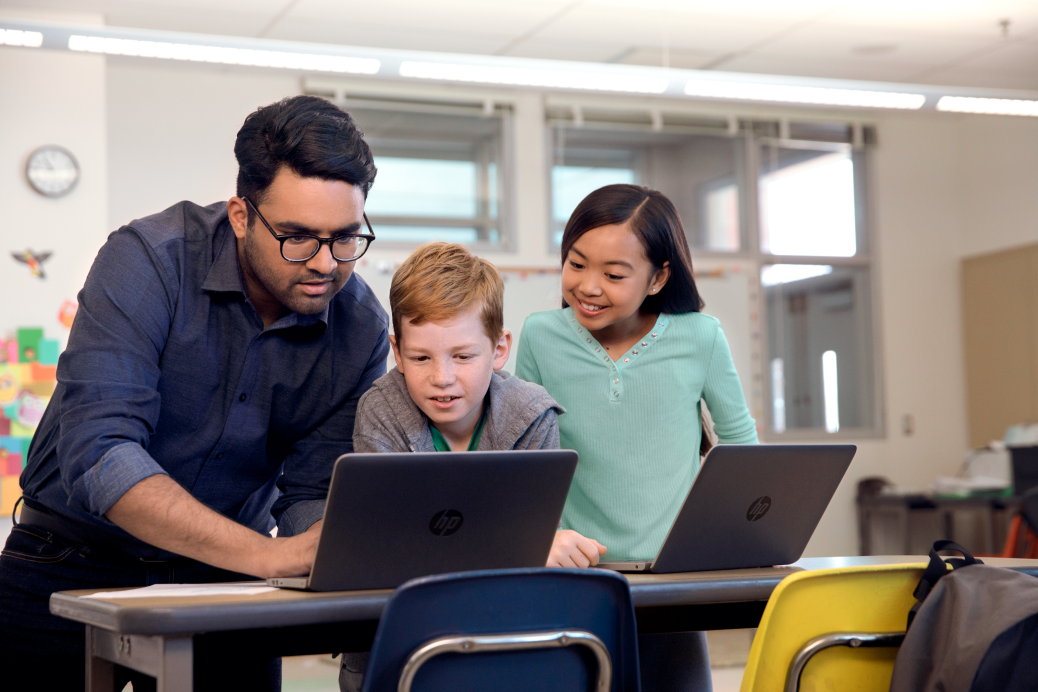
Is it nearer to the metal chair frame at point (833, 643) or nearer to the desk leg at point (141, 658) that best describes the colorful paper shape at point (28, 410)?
the desk leg at point (141, 658)

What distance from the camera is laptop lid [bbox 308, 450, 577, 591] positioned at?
1060 millimetres

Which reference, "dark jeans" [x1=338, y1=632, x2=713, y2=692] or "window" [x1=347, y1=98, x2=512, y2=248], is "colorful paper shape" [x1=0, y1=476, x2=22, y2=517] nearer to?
"window" [x1=347, y1=98, x2=512, y2=248]

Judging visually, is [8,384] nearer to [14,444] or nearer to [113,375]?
[14,444]

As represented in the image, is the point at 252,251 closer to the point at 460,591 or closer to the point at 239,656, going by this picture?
the point at 239,656

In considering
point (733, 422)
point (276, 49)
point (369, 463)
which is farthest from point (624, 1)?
point (369, 463)

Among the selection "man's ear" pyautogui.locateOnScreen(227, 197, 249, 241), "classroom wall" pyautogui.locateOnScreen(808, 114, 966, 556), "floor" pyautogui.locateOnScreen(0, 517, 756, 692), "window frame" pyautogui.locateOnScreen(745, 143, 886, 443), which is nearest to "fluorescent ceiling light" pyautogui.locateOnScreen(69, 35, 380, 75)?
"floor" pyautogui.locateOnScreen(0, 517, 756, 692)

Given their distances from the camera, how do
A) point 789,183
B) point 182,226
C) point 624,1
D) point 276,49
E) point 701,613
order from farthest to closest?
point 789,183
point 624,1
point 276,49
point 182,226
point 701,613

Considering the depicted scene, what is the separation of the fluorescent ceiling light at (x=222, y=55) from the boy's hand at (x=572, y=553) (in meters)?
2.94

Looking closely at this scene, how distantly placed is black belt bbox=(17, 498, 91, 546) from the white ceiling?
3.31m

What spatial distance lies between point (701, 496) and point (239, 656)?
0.60m

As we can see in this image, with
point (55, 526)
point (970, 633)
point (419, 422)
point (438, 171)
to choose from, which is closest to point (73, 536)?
point (55, 526)

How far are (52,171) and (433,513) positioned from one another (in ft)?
12.6

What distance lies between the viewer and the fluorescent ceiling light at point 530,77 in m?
4.02

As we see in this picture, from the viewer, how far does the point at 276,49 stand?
12.6ft
